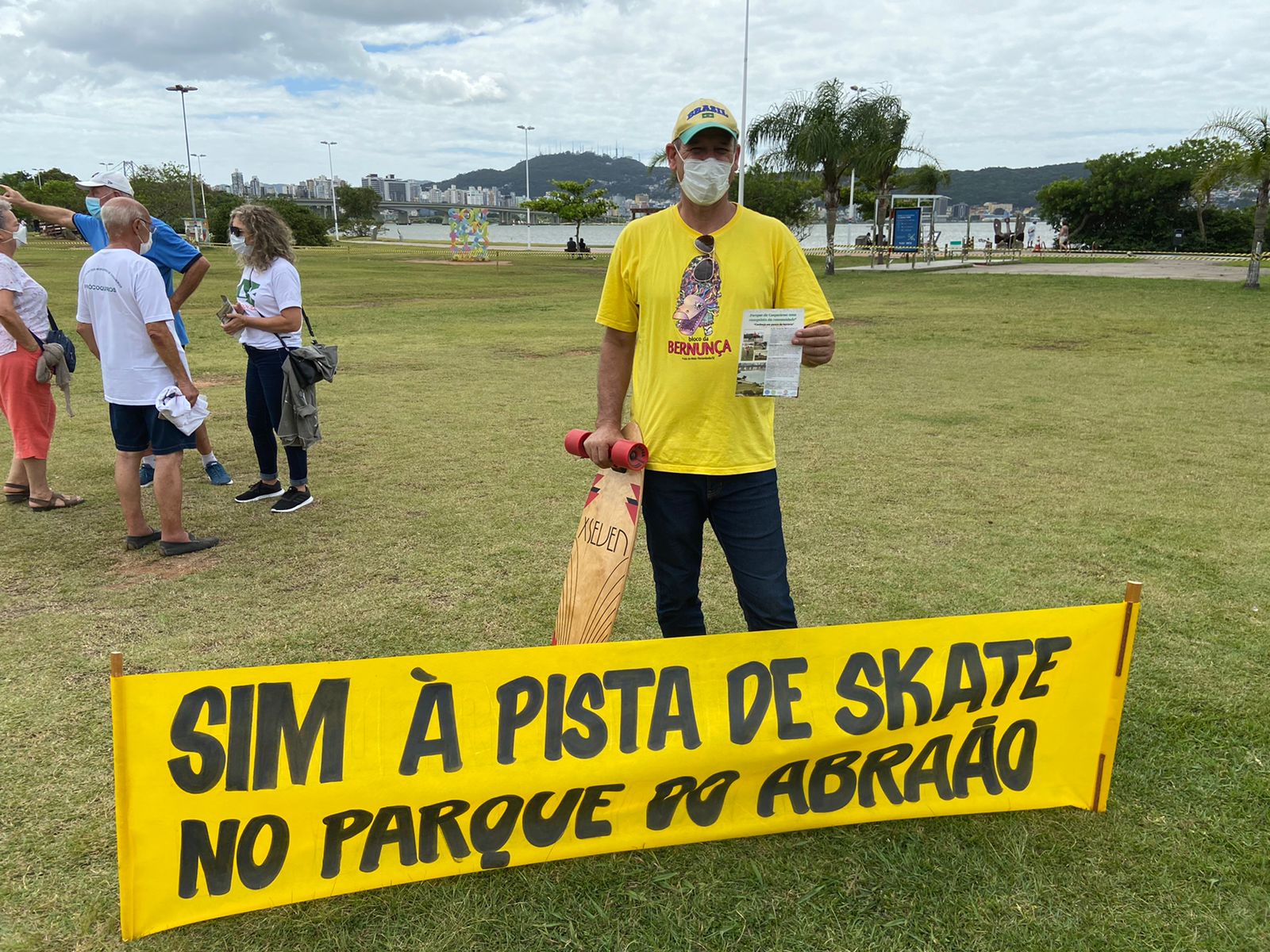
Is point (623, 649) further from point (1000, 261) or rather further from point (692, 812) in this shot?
point (1000, 261)

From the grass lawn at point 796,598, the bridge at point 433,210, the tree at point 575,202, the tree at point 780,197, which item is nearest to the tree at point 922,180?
the tree at point 780,197

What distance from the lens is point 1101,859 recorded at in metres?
2.54

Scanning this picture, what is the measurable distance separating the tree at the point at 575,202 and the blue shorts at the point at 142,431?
158 ft

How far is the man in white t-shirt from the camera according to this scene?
4.54 m

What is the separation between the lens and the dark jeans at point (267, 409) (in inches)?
216

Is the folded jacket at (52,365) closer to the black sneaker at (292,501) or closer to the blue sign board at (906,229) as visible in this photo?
the black sneaker at (292,501)

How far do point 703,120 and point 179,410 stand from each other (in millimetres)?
3319

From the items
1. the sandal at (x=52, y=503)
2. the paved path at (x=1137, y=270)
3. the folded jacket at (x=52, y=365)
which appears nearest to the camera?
the folded jacket at (x=52, y=365)

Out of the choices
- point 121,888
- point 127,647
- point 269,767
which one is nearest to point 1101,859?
point 269,767

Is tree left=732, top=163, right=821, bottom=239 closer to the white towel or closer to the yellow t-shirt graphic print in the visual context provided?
the white towel

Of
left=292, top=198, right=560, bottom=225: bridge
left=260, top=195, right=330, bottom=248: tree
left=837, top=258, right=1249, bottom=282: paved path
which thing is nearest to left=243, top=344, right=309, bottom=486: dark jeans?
left=837, top=258, right=1249, bottom=282: paved path

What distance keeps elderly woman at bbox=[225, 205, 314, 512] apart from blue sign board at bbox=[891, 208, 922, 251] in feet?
101

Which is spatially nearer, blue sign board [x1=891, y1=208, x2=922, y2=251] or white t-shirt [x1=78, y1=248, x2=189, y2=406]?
white t-shirt [x1=78, y1=248, x2=189, y2=406]

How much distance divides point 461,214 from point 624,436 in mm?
42285
